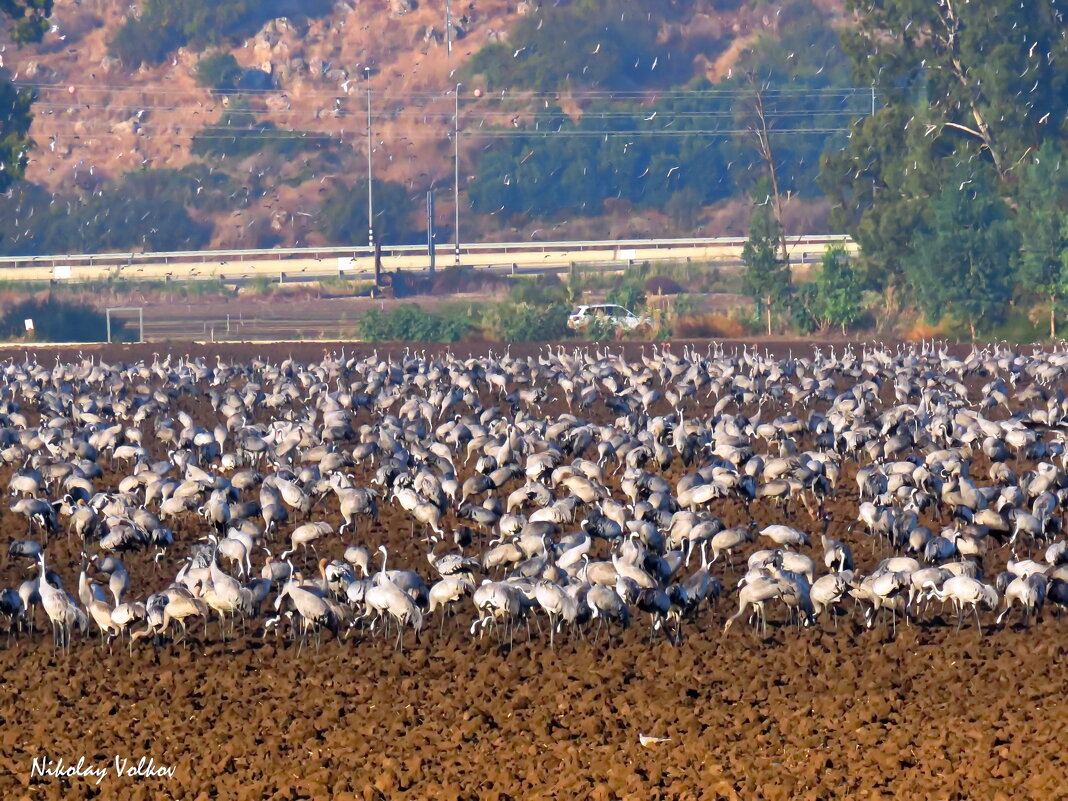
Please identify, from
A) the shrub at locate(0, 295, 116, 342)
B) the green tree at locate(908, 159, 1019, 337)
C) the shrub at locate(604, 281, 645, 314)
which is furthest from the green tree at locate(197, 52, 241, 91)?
the green tree at locate(908, 159, 1019, 337)

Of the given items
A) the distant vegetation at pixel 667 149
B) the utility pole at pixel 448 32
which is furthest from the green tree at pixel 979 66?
the utility pole at pixel 448 32

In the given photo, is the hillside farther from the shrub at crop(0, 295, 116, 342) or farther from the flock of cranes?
the flock of cranes

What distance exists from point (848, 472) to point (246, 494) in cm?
765

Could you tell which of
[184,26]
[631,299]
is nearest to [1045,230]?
[631,299]

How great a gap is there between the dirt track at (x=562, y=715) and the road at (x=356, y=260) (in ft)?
222

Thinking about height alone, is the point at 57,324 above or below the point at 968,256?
below

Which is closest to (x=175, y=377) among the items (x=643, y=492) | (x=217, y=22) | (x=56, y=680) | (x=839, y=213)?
(x=643, y=492)

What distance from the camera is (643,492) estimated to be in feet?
68.4

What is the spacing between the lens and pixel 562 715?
1262 cm

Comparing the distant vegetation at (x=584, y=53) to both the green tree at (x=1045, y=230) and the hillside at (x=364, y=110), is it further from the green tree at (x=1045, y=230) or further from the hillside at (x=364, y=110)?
the green tree at (x=1045, y=230)

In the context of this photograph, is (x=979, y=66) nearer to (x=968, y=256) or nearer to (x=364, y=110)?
(x=968, y=256)

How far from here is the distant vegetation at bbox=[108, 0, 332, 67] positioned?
394ft

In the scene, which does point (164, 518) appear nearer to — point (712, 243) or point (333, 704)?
point (333, 704)

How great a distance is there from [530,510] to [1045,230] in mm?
36006
